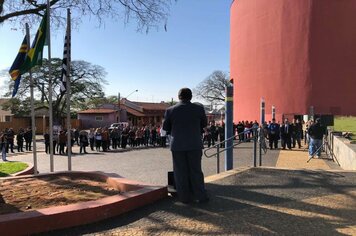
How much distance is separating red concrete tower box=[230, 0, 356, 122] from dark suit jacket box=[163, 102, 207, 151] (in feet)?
119

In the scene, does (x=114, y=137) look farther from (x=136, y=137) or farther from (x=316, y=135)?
(x=316, y=135)

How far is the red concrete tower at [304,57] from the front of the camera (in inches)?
1587

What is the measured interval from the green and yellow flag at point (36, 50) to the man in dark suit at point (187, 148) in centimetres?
511

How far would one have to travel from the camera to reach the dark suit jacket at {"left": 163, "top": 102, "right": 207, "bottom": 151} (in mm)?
6289

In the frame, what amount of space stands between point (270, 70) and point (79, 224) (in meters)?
40.5

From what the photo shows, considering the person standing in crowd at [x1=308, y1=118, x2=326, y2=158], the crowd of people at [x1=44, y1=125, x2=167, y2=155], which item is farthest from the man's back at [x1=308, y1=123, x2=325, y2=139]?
the crowd of people at [x1=44, y1=125, x2=167, y2=155]

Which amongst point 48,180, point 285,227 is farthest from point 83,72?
→ point 285,227

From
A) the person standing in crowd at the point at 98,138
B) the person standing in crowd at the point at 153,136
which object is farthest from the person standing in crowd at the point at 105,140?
the person standing in crowd at the point at 153,136

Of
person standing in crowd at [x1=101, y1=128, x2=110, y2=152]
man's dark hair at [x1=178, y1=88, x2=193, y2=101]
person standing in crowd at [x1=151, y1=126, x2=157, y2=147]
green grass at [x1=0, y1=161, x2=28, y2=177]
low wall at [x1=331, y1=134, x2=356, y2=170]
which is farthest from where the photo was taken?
person standing in crowd at [x1=151, y1=126, x2=157, y2=147]

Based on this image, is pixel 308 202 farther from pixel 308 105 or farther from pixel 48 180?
pixel 308 105

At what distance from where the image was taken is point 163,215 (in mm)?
5809

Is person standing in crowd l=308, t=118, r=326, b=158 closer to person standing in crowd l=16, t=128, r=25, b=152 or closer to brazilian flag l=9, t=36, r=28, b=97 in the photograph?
brazilian flag l=9, t=36, r=28, b=97

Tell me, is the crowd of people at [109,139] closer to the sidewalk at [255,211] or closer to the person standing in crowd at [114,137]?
the person standing in crowd at [114,137]

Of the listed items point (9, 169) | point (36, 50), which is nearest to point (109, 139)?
point (9, 169)
